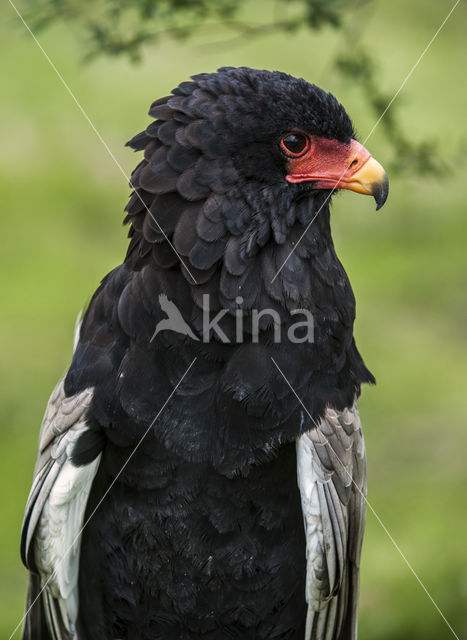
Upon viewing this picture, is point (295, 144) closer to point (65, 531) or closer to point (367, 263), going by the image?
point (65, 531)

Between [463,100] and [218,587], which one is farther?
[463,100]

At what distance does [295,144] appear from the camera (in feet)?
12.7

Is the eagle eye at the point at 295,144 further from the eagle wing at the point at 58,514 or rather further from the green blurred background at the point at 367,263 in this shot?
the green blurred background at the point at 367,263

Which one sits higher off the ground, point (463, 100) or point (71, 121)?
→ point (463, 100)

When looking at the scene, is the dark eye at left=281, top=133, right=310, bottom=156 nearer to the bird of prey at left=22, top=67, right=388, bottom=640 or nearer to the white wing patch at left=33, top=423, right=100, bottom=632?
the bird of prey at left=22, top=67, right=388, bottom=640

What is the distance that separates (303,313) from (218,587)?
49.5 inches

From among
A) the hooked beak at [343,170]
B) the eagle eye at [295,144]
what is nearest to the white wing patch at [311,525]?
the hooked beak at [343,170]

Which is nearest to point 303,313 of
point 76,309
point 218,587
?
point 218,587

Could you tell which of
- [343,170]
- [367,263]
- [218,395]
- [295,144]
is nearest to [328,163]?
[343,170]

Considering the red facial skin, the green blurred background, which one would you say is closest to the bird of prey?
the red facial skin

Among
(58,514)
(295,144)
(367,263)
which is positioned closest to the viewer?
(295,144)

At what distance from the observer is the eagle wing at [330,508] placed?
400 cm

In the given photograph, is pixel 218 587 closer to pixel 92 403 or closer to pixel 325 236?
pixel 92 403

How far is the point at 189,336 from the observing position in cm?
387
